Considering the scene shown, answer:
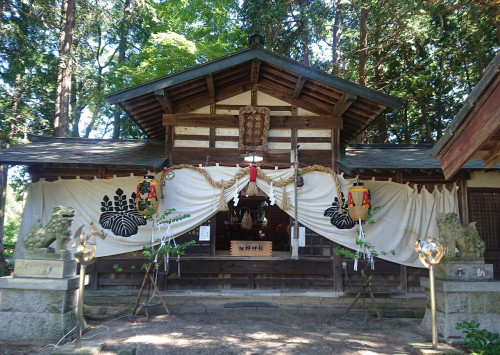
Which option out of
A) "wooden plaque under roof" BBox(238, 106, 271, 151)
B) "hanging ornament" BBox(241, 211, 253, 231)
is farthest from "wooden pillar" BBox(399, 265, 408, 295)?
"hanging ornament" BBox(241, 211, 253, 231)

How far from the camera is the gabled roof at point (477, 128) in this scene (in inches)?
109

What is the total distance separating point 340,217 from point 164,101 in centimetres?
470

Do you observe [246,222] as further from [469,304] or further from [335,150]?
[469,304]

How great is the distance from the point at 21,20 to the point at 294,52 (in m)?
10.7

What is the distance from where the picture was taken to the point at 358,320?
6859 mm

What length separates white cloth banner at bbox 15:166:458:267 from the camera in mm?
7703

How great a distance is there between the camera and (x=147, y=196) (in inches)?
280

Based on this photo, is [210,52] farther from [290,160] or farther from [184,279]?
[184,279]

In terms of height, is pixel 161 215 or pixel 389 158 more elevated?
pixel 389 158

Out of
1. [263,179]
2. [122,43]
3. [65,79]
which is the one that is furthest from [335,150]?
[122,43]

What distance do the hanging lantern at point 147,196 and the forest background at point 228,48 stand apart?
5.83m

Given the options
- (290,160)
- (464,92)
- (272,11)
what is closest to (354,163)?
(290,160)

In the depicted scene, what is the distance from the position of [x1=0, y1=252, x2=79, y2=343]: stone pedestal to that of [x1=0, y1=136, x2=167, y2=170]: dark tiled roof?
2.40 meters

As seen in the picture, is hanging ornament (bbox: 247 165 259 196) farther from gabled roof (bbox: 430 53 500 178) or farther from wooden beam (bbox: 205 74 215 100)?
gabled roof (bbox: 430 53 500 178)
